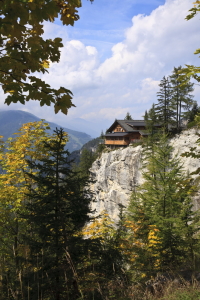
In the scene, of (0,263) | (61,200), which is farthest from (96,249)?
(0,263)

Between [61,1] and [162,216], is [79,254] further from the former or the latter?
[61,1]

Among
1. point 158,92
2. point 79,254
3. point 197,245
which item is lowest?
point 197,245

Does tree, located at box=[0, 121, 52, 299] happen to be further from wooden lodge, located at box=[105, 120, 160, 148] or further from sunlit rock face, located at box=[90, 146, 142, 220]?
wooden lodge, located at box=[105, 120, 160, 148]

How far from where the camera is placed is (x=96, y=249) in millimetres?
8062

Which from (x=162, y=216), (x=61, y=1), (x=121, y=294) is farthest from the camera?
(x=162, y=216)

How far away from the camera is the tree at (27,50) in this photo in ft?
7.34

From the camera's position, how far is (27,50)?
8.82ft

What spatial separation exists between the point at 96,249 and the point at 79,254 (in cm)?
70

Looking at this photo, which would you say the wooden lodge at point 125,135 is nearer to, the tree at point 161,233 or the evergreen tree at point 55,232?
the tree at point 161,233

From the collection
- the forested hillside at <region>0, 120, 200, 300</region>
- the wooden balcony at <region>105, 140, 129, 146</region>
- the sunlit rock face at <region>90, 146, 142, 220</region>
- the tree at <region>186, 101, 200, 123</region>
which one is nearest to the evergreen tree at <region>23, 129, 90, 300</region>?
the forested hillside at <region>0, 120, 200, 300</region>

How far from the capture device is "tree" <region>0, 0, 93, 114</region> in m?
2.24

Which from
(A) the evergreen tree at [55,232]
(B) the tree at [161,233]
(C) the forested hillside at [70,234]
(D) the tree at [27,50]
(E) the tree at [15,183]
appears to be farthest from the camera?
(B) the tree at [161,233]

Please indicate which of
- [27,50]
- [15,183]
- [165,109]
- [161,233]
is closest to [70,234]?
[15,183]

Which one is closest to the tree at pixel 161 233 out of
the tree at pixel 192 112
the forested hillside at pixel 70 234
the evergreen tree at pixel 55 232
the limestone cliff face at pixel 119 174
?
the forested hillside at pixel 70 234
